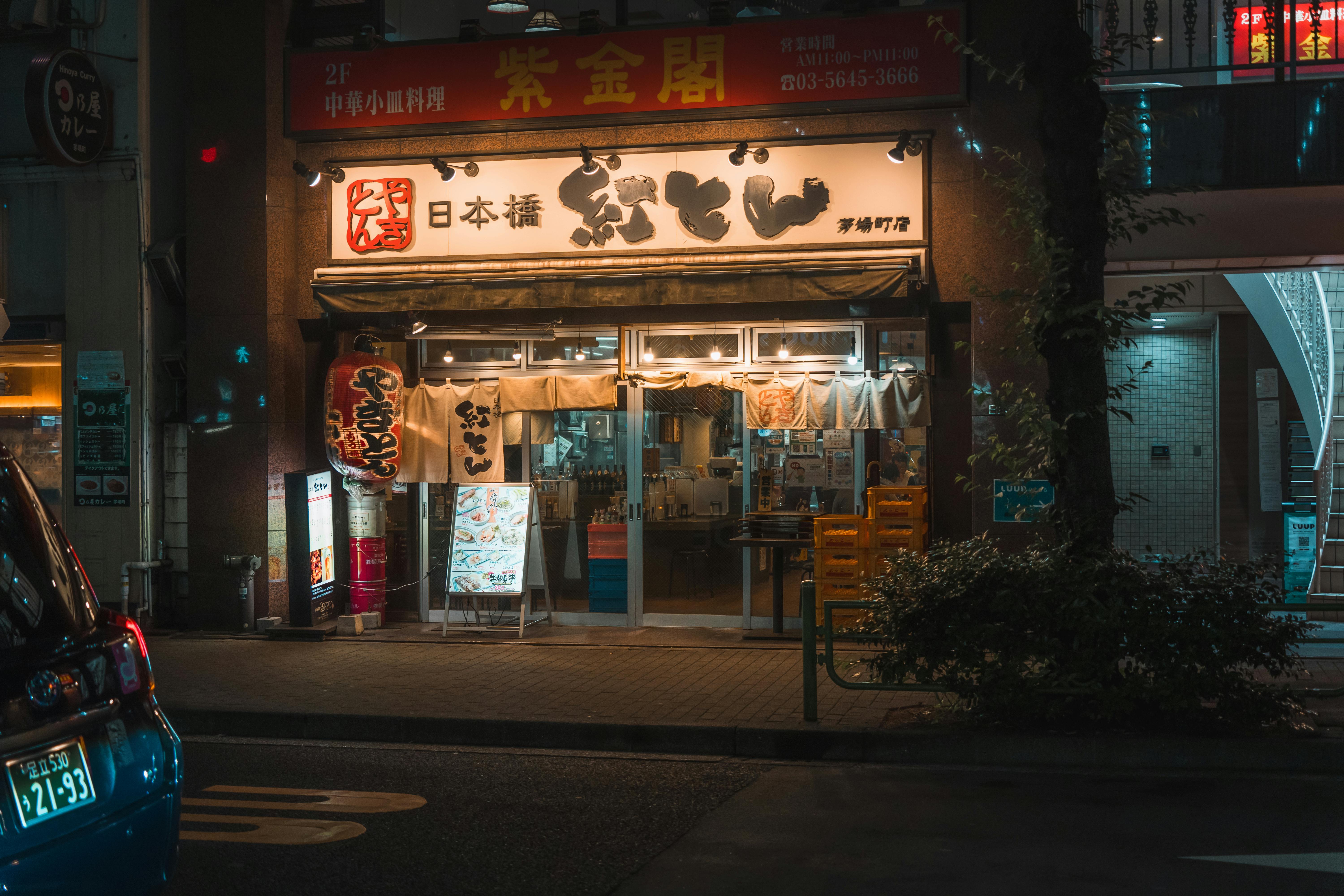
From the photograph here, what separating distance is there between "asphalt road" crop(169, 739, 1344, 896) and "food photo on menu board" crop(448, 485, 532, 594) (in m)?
4.13

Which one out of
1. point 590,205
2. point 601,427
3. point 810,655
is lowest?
point 810,655

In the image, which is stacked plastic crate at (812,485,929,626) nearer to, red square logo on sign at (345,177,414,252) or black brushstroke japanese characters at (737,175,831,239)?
black brushstroke japanese characters at (737,175,831,239)

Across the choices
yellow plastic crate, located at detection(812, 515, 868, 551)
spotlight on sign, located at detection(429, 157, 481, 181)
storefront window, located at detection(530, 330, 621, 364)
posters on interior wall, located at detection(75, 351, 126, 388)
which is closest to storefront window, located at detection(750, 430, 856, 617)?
yellow plastic crate, located at detection(812, 515, 868, 551)

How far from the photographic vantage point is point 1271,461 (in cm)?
1534

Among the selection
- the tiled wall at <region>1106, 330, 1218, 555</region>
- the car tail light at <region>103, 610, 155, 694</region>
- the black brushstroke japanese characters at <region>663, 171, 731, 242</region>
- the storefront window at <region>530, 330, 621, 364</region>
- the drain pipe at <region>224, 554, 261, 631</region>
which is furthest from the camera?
the tiled wall at <region>1106, 330, 1218, 555</region>

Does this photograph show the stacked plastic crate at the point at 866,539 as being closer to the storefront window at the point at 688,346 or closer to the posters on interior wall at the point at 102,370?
the storefront window at the point at 688,346

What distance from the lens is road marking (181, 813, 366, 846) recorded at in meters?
5.81

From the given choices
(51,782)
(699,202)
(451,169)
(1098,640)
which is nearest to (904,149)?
(699,202)

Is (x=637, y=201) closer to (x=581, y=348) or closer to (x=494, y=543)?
(x=581, y=348)

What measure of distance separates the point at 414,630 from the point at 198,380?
340 centimetres

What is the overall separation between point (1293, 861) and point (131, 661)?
16.2ft

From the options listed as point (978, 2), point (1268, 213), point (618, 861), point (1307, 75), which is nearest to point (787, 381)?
point (978, 2)

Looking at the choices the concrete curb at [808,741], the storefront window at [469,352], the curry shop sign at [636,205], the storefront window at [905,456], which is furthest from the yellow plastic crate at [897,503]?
the storefront window at [469,352]

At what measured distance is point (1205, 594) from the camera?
280 inches
